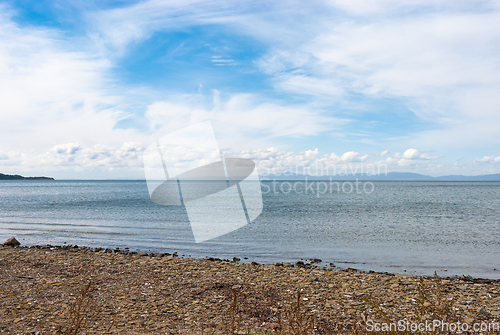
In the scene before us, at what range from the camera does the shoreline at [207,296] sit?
6117 millimetres

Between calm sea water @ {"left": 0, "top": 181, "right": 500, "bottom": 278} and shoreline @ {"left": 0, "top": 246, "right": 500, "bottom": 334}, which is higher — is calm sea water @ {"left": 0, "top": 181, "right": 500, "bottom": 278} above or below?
below

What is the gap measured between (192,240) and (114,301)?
10396 millimetres

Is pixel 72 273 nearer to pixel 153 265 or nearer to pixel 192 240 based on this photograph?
pixel 153 265

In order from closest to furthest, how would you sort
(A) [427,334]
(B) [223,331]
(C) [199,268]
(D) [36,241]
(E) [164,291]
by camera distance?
(A) [427,334] < (B) [223,331] < (E) [164,291] < (C) [199,268] < (D) [36,241]

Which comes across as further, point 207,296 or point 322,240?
point 322,240

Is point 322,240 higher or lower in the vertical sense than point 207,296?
lower

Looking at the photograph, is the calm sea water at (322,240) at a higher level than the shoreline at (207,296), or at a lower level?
lower

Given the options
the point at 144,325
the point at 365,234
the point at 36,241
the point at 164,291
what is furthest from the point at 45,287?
the point at 365,234

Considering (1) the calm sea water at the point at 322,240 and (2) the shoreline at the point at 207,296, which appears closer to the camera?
(2) the shoreline at the point at 207,296

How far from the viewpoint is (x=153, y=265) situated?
1125cm

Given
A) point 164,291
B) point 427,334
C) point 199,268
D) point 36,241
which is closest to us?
point 427,334

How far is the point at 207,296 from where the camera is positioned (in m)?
7.85

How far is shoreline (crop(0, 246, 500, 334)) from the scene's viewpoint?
6.12 m

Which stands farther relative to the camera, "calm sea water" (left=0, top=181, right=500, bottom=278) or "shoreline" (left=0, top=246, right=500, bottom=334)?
"calm sea water" (left=0, top=181, right=500, bottom=278)
